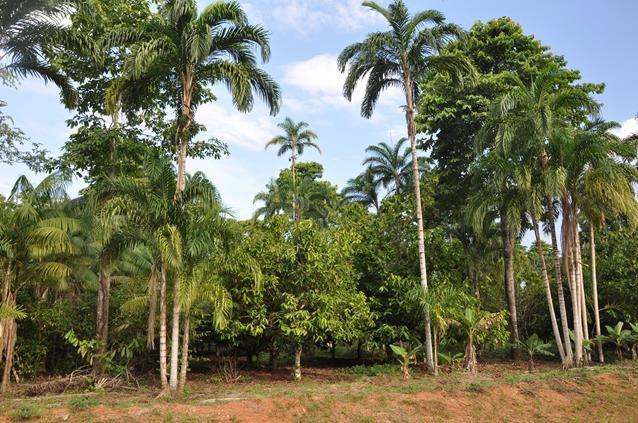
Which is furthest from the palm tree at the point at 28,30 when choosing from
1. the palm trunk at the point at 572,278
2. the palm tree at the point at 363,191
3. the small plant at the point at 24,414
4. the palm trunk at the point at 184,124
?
the palm tree at the point at 363,191

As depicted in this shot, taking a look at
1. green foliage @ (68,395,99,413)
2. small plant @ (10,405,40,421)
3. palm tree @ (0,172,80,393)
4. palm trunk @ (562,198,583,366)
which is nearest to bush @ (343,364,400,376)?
palm trunk @ (562,198,583,366)

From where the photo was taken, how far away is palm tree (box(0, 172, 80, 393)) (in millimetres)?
12602

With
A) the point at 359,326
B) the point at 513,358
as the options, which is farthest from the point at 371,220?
the point at 513,358

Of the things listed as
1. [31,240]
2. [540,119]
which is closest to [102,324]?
[31,240]

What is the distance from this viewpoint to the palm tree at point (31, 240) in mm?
12602

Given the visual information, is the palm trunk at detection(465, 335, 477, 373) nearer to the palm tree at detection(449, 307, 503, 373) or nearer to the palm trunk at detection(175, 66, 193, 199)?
the palm tree at detection(449, 307, 503, 373)

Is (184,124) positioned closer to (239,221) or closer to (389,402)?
(239,221)

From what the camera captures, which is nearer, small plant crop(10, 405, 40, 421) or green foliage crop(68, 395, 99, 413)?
small plant crop(10, 405, 40, 421)

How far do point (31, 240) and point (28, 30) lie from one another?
208 inches

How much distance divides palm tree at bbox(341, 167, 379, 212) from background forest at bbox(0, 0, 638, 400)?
11.9 metres

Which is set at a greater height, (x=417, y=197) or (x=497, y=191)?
(x=497, y=191)

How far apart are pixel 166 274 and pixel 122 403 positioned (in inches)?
122

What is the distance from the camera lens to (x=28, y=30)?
11.1 m

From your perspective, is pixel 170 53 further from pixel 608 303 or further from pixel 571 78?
pixel 608 303
